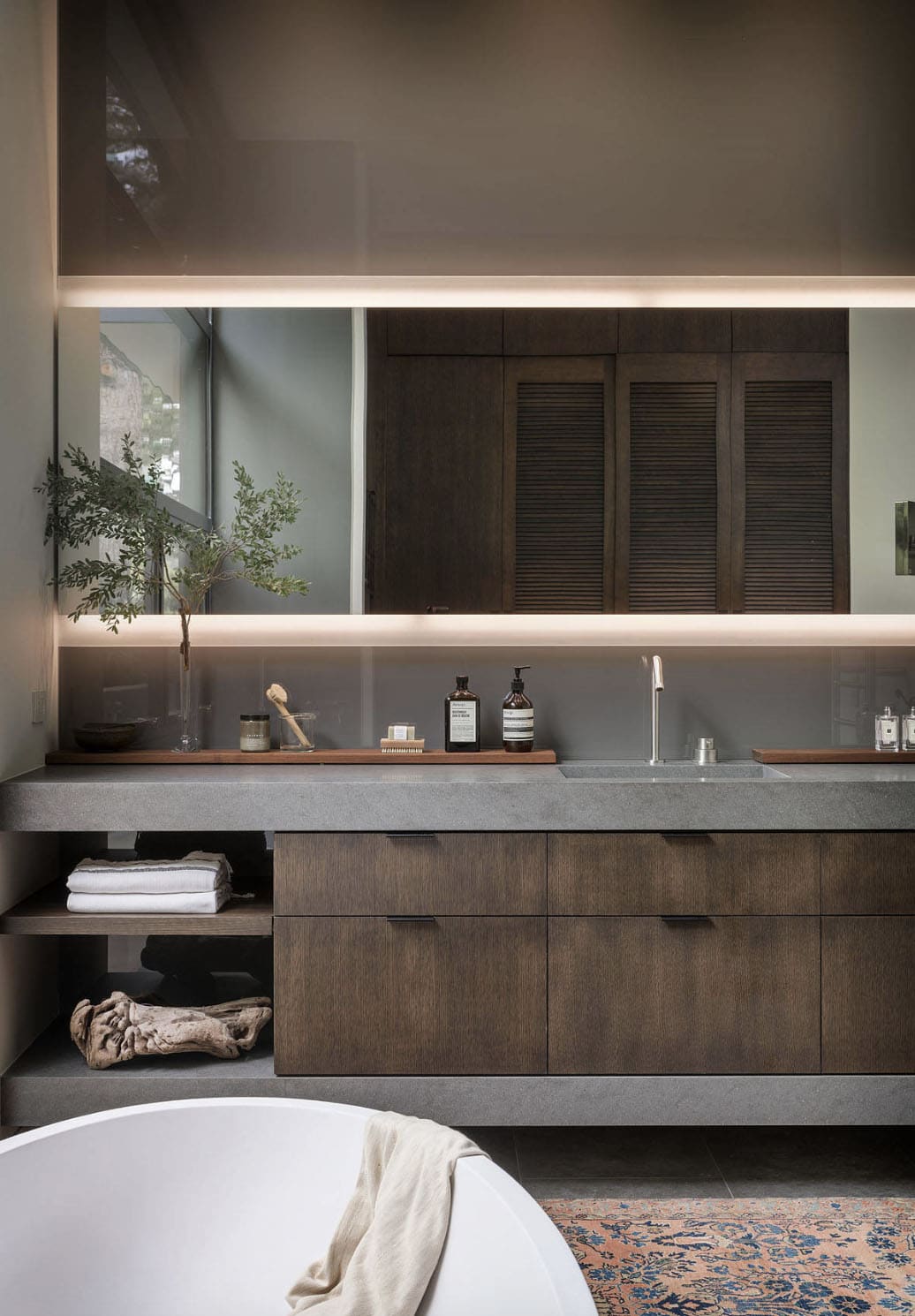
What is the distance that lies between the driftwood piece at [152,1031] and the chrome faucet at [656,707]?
1.28 meters

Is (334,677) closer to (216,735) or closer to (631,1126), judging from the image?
(216,735)

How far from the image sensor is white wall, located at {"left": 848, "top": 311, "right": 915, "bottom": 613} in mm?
2791

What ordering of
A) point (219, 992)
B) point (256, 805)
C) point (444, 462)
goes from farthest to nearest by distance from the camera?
point (444, 462) < point (219, 992) < point (256, 805)

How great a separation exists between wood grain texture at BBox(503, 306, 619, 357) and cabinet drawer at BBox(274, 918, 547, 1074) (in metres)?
1.60

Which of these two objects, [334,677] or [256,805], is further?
[334,677]

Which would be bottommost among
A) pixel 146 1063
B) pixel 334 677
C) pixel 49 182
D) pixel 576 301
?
pixel 146 1063

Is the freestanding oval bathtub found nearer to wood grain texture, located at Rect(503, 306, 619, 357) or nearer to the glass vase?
the glass vase

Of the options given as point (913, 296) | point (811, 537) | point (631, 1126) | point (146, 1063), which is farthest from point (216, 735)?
point (913, 296)

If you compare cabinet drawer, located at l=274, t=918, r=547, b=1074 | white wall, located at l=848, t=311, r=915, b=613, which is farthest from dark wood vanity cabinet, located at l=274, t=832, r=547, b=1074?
white wall, located at l=848, t=311, r=915, b=613

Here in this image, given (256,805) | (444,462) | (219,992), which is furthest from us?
(444,462)

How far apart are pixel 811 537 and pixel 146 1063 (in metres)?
2.27

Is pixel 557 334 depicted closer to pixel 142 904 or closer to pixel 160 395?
pixel 160 395

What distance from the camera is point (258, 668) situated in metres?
2.82

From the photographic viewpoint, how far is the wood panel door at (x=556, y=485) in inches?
110
